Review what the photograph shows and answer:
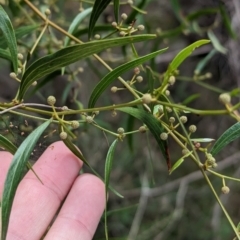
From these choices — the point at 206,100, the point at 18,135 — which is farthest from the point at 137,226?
the point at 18,135

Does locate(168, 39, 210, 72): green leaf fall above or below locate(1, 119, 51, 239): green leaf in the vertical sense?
above

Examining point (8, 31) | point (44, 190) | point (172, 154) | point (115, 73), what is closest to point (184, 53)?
point (115, 73)

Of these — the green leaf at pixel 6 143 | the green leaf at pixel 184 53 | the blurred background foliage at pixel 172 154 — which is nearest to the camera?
the green leaf at pixel 184 53

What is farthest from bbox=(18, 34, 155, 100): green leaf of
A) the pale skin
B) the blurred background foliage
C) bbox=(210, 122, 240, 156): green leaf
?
the blurred background foliage

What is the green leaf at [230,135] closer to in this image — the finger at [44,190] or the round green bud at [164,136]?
the round green bud at [164,136]

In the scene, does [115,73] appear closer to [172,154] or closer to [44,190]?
[44,190]

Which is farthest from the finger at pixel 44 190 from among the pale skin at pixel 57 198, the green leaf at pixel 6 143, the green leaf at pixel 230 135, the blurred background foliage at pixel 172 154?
the blurred background foliage at pixel 172 154

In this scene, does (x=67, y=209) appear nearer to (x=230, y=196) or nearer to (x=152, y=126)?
(x=152, y=126)

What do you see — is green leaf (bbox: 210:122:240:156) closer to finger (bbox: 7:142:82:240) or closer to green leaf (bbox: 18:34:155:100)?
green leaf (bbox: 18:34:155:100)
